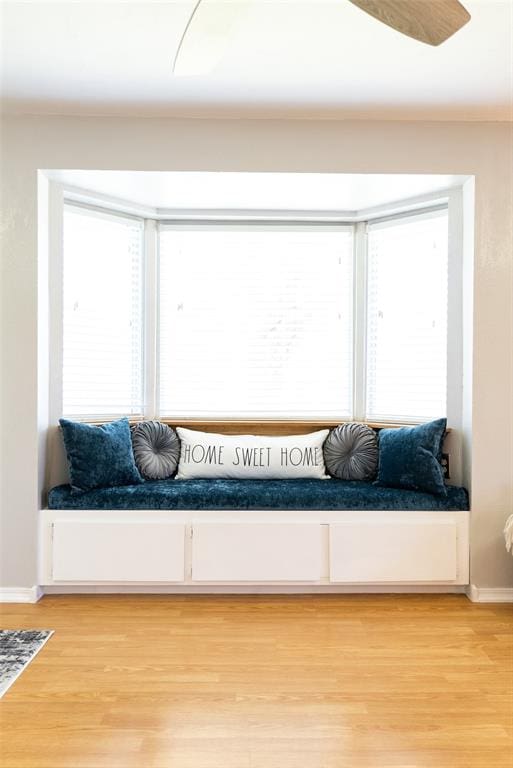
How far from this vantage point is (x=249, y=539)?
3.37m

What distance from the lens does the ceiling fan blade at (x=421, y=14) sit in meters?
1.69

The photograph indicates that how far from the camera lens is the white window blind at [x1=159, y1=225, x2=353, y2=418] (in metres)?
4.14

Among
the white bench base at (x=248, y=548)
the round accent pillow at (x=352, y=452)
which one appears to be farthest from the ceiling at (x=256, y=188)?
the white bench base at (x=248, y=548)

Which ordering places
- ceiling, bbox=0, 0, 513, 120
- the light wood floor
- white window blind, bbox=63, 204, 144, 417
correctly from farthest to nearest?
white window blind, bbox=63, 204, 144, 417 < ceiling, bbox=0, 0, 513, 120 < the light wood floor

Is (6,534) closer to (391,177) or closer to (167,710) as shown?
(167,710)

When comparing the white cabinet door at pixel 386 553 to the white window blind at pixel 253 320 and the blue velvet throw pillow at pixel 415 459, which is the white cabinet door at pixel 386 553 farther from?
the white window blind at pixel 253 320

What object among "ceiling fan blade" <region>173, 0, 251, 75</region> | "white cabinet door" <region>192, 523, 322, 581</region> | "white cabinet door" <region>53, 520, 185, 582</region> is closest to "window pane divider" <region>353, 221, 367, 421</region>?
"white cabinet door" <region>192, 523, 322, 581</region>

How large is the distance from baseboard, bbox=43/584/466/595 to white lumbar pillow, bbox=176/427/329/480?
656 millimetres

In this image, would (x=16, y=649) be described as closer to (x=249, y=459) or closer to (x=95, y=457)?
(x=95, y=457)

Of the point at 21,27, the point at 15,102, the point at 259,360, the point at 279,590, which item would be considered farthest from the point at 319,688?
the point at 15,102

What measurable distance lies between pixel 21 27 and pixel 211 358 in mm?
2181

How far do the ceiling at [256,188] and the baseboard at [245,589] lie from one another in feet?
7.50

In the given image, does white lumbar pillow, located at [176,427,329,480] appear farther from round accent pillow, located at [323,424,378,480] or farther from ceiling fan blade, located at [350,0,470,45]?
ceiling fan blade, located at [350,0,470,45]

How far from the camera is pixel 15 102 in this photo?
3205 millimetres
